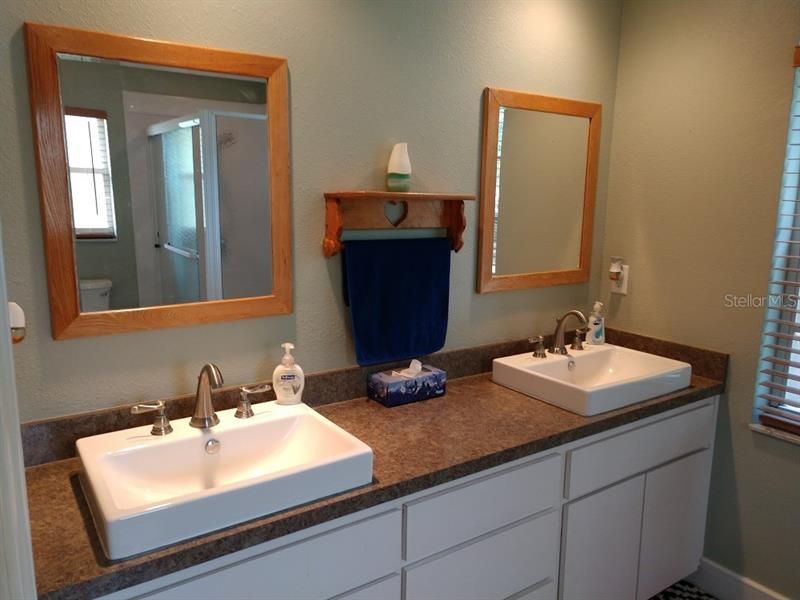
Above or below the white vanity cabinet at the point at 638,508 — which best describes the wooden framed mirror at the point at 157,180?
above

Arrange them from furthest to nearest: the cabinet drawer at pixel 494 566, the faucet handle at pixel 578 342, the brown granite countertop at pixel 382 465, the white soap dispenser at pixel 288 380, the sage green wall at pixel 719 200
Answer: the faucet handle at pixel 578 342 < the sage green wall at pixel 719 200 < the white soap dispenser at pixel 288 380 < the cabinet drawer at pixel 494 566 < the brown granite countertop at pixel 382 465

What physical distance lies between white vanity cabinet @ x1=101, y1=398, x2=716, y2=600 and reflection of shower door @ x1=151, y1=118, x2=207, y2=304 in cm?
70

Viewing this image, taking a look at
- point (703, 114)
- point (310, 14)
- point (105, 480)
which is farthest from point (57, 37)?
point (703, 114)

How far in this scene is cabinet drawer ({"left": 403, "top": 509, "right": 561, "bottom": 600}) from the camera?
141 cm

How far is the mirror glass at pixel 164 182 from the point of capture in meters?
1.34

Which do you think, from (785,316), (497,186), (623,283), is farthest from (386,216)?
(785,316)

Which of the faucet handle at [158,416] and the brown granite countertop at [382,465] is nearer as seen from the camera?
the brown granite countertop at [382,465]

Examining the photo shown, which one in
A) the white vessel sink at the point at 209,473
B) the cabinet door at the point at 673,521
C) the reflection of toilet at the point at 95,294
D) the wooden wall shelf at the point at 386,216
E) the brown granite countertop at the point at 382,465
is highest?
the wooden wall shelf at the point at 386,216

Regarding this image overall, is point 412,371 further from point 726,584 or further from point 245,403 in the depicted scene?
point 726,584

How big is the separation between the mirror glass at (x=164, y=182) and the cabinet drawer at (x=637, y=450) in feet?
3.44

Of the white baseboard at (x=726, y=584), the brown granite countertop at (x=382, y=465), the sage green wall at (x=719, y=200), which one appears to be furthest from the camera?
the white baseboard at (x=726, y=584)

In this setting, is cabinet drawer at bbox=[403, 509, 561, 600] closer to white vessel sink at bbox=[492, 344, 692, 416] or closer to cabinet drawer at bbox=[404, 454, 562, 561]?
cabinet drawer at bbox=[404, 454, 562, 561]

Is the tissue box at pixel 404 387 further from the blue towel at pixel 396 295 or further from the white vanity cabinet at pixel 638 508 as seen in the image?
the white vanity cabinet at pixel 638 508

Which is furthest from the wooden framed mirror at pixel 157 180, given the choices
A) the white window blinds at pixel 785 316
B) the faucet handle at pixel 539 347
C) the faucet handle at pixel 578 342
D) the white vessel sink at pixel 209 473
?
the white window blinds at pixel 785 316
